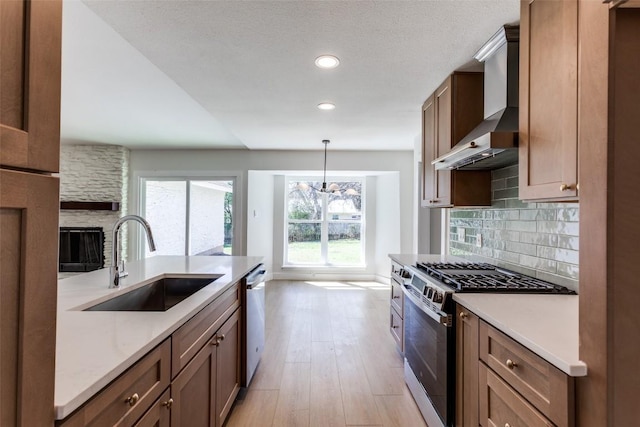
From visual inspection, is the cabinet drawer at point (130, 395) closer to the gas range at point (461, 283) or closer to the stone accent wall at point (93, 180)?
the gas range at point (461, 283)

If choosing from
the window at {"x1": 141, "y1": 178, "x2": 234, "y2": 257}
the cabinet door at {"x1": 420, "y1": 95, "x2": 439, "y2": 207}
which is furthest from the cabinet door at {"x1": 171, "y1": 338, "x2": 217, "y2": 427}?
the window at {"x1": 141, "y1": 178, "x2": 234, "y2": 257}

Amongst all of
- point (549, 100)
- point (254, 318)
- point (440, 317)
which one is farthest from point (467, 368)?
point (254, 318)

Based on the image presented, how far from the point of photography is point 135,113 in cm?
384

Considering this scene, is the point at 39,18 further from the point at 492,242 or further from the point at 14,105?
the point at 492,242

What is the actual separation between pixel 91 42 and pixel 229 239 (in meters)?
3.94

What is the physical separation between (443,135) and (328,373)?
2.19 meters

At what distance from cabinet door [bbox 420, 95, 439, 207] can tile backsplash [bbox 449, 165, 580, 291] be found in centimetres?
39

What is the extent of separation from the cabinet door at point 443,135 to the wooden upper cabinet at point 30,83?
7.85 feet

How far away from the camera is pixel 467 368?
1.57 metres

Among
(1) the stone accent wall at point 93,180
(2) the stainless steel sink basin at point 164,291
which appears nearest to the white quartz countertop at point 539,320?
(2) the stainless steel sink basin at point 164,291

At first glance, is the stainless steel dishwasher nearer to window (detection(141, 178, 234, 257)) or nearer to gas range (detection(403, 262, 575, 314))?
gas range (detection(403, 262, 575, 314))

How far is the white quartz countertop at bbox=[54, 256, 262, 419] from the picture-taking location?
2.64 feet

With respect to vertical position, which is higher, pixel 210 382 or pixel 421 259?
pixel 421 259

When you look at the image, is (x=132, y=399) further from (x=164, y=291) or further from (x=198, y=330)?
(x=164, y=291)
